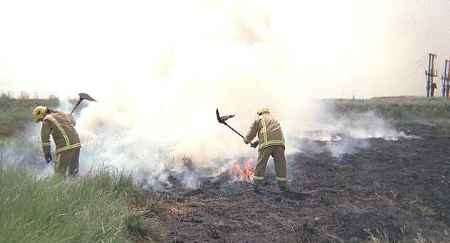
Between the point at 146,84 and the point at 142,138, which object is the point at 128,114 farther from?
the point at 142,138

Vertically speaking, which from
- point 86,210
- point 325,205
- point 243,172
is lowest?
point 325,205

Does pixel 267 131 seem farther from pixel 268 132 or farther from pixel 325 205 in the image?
pixel 325 205

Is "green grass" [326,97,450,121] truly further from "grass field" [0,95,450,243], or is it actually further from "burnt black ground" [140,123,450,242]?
"grass field" [0,95,450,243]

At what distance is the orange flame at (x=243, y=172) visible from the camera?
42.4 feet

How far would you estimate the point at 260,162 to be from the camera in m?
11.9

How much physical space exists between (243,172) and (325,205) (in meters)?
2.73

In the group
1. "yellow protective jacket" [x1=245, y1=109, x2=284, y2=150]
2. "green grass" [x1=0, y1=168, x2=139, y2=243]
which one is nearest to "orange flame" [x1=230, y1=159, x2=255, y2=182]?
"yellow protective jacket" [x1=245, y1=109, x2=284, y2=150]

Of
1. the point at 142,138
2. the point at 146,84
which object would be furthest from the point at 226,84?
the point at 142,138

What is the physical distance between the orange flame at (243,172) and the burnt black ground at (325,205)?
345 mm

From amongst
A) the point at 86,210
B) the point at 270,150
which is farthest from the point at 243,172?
the point at 86,210

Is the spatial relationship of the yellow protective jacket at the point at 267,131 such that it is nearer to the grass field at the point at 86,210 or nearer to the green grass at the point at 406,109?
the grass field at the point at 86,210

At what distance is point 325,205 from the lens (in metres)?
10.9

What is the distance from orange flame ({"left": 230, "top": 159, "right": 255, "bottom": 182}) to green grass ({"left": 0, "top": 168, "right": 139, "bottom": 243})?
16.8 feet

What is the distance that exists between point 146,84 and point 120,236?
12920 millimetres
